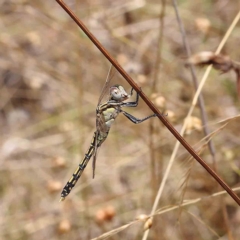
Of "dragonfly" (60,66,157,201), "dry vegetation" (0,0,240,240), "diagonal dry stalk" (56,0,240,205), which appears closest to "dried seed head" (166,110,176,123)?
"dry vegetation" (0,0,240,240)

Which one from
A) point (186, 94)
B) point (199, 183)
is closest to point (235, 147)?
point (199, 183)

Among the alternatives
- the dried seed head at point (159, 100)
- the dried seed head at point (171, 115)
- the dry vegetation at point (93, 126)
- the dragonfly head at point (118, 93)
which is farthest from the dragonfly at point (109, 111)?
the dry vegetation at point (93, 126)

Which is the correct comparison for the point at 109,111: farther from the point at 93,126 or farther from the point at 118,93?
the point at 93,126

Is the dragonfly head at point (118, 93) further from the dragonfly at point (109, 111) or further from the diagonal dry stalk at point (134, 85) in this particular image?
the diagonal dry stalk at point (134, 85)

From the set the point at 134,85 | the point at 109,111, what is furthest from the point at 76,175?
the point at 134,85

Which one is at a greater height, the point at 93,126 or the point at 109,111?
the point at 93,126

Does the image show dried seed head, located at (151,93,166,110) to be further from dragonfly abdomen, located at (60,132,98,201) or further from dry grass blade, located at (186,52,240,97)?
dry grass blade, located at (186,52,240,97)
